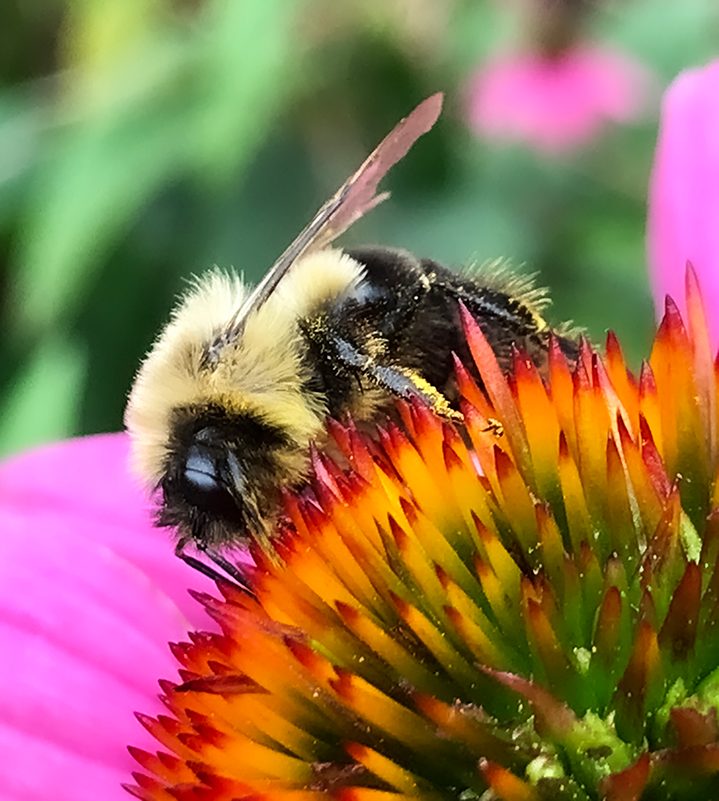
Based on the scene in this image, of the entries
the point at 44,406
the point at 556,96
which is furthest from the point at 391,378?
the point at 556,96

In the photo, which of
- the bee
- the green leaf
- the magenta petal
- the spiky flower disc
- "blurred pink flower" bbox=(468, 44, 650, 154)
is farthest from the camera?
"blurred pink flower" bbox=(468, 44, 650, 154)

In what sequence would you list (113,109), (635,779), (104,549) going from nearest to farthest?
1. (635,779)
2. (104,549)
3. (113,109)

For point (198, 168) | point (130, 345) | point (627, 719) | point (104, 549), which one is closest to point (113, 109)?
point (198, 168)

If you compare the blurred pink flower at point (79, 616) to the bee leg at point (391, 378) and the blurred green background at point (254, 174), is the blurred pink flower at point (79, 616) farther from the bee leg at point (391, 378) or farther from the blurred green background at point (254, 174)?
the blurred green background at point (254, 174)

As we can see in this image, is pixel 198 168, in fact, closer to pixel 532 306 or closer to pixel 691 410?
pixel 532 306

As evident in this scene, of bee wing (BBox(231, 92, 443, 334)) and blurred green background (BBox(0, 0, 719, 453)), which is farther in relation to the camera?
blurred green background (BBox(0, 0, 719, 453))

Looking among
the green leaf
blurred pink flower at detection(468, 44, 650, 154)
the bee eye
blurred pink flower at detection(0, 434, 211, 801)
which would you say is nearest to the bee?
the bee eye

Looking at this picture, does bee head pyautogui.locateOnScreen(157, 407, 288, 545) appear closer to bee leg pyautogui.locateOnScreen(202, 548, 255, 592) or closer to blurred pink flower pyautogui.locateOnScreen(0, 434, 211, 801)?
bee leg pyautogui.locateOnScreen(202, 548, 255, 592)
